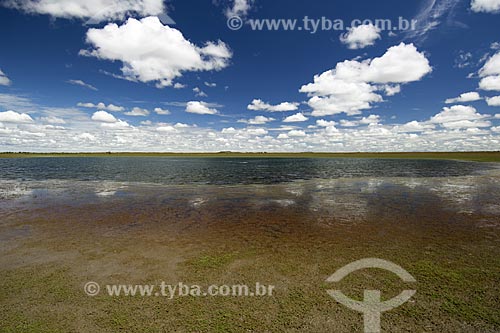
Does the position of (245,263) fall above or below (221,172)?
below

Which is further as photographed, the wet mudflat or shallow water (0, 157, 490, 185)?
shallow water (0, 157, 490, 185)

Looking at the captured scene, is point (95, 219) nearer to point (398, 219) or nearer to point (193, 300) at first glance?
point (193, 300)

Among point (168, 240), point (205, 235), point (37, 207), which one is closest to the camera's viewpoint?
point (168, 240)

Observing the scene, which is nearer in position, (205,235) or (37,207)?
(205,235)

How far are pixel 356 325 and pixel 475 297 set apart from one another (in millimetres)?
3963

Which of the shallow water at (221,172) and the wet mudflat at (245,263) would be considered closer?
the wet mudflat at (245,263)

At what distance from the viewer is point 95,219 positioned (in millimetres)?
17047

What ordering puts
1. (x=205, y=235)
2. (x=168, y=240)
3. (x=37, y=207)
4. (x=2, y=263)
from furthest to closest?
(x=37, y=207) < (x=205, y=235) < (x=168, y=240) < (x=2, y=263)

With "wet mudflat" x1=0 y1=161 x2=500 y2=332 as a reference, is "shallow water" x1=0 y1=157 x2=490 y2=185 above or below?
above

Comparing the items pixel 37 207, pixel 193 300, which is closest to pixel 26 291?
pixel 193 300

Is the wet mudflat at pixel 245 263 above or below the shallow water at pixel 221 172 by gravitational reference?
below

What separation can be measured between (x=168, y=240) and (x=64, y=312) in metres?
5.92

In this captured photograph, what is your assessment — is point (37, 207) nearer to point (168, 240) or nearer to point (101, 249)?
point (101, 249)

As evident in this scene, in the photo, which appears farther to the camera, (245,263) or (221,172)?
(221,172)
